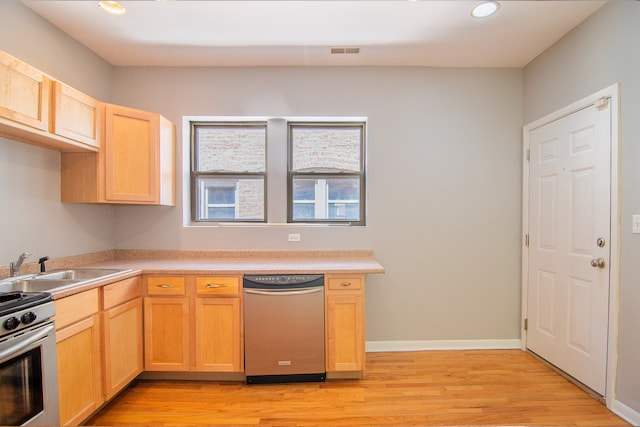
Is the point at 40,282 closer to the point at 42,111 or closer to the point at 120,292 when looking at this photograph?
the point at 120,292

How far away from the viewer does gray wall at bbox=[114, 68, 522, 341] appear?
2.89 metres

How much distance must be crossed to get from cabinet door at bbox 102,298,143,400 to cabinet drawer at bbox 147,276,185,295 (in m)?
0.14

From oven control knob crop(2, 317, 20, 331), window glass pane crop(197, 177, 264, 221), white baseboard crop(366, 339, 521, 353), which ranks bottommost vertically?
white baseboard crop(366, 339, 521, 353)

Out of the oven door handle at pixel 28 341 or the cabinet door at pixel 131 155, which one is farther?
the cabinet door at pixel 131 155

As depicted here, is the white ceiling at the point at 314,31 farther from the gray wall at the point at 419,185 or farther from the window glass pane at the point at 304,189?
the window glass pane at the point at 304,189

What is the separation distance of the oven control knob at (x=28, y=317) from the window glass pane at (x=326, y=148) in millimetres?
2207

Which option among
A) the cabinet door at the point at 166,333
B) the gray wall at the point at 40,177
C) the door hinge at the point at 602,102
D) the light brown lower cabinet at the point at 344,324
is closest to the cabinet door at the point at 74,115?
the gray wall at the point at 40,177

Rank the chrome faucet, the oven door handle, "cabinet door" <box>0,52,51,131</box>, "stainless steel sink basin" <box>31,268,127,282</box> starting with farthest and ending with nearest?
1. "stainless steel sink basin" <box>31,268,127,282</box>
2. the chrome faucet
3. "cabinet door" <box>0,52,51,131</box>
4. the oven door handle

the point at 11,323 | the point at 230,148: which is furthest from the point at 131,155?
the point at 11,323

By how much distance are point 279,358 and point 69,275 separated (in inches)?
69.8

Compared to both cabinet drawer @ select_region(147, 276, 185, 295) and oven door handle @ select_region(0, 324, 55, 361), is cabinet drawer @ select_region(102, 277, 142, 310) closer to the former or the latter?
cabinet drawer @ select_region(147, 276, 185, 295)

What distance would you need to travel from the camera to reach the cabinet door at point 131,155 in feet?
7.88

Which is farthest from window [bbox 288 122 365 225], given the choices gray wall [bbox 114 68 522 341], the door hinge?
the door hinge

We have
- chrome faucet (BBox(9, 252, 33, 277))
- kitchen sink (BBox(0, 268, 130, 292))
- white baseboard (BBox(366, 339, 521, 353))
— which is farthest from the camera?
white baseboard (BBox(366, 339, 521, 353))
